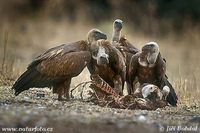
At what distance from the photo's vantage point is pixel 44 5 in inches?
1260

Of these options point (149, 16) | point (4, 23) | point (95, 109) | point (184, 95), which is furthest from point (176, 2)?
point (95, 109)

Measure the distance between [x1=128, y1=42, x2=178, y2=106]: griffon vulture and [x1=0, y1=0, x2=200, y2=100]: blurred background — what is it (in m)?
10.0

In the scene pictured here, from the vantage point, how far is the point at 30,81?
1195 cm

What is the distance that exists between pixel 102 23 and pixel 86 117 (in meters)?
19.7

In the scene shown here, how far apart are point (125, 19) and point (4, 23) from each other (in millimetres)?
4603

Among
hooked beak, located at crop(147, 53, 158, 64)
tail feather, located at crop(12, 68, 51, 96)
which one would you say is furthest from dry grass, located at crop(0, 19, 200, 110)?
hooked beak, located at crop(147, 53, 158, 64)

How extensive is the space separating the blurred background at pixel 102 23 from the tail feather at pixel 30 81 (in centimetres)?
1019

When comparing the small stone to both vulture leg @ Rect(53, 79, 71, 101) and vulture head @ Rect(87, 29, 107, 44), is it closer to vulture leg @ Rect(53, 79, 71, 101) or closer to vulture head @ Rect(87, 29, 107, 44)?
vulture leg @ Rect(53, 79, 71, 101)

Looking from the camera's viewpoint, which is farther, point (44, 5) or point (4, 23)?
point (44, 5)

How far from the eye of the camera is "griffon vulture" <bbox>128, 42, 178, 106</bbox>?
11977 mm

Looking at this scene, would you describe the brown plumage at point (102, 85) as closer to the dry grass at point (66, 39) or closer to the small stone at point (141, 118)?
the small stone at point (141, 118)

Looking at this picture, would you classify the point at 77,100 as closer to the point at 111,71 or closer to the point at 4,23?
the point at 111,71

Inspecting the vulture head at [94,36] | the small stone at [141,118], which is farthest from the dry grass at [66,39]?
the small stone at [141,118]

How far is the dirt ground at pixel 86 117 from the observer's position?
9219 mm
